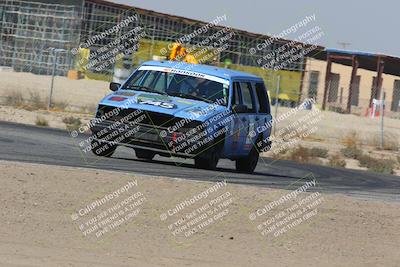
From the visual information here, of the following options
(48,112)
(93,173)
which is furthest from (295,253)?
(48,112)

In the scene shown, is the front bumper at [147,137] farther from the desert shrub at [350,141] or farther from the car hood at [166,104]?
the desert shrub at [350,141]

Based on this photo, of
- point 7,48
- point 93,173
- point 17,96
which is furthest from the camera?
point 7,48

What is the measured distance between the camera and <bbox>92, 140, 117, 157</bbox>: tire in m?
17.2

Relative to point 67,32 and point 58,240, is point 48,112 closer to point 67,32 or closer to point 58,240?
point 67,32

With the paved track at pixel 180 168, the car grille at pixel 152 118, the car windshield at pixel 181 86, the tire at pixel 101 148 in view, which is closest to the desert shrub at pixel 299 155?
the paved track at pixel 180 168

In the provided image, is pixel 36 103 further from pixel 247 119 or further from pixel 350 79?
pixel 350 79

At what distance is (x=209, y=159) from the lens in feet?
56.6

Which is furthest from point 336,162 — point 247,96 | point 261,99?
point 247,96

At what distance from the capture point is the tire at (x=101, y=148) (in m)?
17.2

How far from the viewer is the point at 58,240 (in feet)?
31.2

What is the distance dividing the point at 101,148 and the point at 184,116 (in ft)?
5.11

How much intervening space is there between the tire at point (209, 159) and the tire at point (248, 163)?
1.57m

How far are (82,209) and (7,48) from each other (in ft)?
142

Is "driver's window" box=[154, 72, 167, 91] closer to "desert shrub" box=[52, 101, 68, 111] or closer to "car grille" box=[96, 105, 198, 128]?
"car grille" box=[96, 105, 198, 128]
